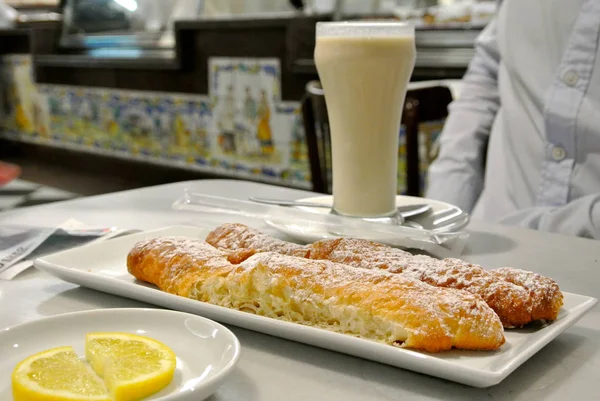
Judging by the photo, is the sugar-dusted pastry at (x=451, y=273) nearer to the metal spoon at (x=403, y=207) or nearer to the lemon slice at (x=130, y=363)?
the lemon slice at (x=130, y=363)

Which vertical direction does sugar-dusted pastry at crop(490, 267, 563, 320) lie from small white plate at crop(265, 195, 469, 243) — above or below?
above

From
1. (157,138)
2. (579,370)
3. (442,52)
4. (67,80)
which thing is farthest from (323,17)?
(579,370)

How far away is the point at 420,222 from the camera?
1148 millimetres

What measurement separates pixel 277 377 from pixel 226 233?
0.34 metres

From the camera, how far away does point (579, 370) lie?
0.62m

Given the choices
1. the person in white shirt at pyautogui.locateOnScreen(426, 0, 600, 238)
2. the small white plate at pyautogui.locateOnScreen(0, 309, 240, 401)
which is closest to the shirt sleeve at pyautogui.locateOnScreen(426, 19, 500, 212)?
the person in white shirt at pyautogui.locateOnScreen(426, 0, 600, 238)

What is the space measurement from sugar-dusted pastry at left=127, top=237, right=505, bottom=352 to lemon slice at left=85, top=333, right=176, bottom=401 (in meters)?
0.13

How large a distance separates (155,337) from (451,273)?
0.30m

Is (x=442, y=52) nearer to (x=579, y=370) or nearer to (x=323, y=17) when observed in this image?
(x=323, y=17)

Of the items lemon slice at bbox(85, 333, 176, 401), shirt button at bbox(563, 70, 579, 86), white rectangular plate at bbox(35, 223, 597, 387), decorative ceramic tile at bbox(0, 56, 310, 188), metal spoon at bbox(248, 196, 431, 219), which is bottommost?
decorative ceramic tile at bbox(0, 56, 310, 188)

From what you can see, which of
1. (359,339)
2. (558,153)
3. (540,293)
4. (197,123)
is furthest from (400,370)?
(197,123)

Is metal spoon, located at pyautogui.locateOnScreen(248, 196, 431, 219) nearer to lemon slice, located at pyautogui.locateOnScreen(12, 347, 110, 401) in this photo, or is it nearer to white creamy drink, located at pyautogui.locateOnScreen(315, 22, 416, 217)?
white creamy drink, located at pyautogui.locateOnScreen(315, 22, 416, 217)

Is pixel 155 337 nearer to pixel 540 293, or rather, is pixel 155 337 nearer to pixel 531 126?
pixel 540 293

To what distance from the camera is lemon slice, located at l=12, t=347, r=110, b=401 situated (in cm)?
51
